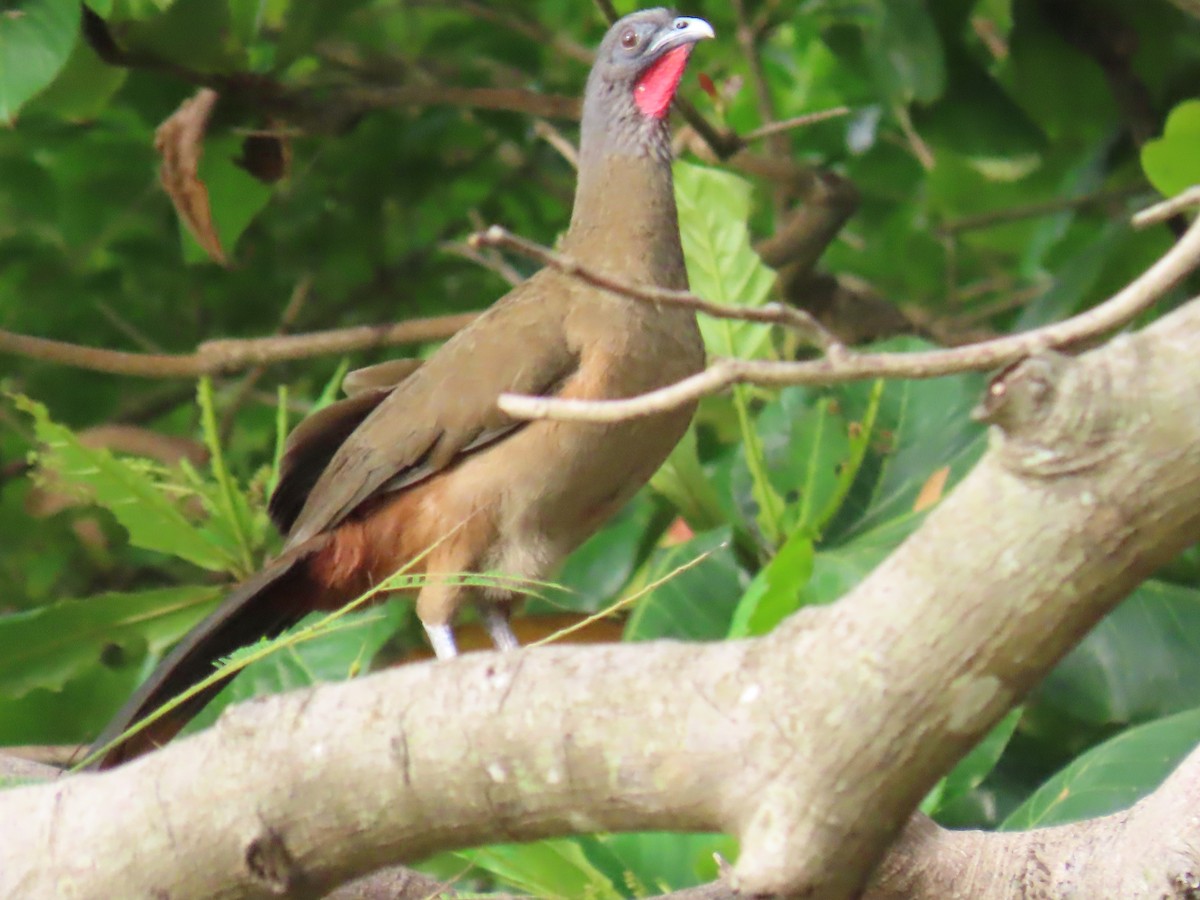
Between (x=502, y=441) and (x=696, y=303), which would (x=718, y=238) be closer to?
(x=502, y=441)

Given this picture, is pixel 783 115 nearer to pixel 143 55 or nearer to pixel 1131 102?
pixel 1131 102

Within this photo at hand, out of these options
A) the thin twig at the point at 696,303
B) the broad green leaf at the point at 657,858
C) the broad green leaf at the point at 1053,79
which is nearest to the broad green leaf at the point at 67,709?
the broad green leaf at the point at 657,858

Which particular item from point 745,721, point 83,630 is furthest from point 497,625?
point 745,721

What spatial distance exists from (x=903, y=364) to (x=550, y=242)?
118 inches

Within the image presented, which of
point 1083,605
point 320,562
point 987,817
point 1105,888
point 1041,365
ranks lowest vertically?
point 987,817

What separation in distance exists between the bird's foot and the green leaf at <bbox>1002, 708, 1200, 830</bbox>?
82cm

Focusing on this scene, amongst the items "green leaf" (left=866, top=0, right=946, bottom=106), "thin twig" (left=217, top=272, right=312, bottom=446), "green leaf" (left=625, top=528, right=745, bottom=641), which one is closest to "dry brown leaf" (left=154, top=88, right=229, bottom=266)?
"thin twig" (left=217, top=272, right=312, bottom=446)

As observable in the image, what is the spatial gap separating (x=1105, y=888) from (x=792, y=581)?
61cm

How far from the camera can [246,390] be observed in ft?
10.4

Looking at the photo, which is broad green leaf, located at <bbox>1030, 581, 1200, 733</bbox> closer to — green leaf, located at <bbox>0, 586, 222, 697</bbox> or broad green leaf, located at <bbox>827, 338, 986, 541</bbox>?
broad green leaf, located at <bbox>827, 338, 986, 541</bbox>

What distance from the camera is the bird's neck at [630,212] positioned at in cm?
230

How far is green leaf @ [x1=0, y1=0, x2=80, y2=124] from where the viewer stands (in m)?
2.24

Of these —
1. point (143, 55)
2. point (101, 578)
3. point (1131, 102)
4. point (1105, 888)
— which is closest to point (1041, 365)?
point (1105, 888)

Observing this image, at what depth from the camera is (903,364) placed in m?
0.90
